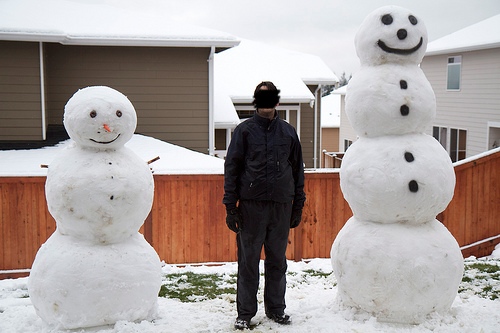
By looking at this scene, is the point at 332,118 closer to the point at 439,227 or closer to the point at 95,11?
the point at 95,11

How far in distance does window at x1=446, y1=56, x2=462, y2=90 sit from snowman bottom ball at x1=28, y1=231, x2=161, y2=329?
16.1 metres

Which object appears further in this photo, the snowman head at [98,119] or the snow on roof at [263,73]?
the snow on roof at [263,73]

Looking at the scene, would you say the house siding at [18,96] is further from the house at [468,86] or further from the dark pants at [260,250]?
the house at [468,86]

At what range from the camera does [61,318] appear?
183 inches

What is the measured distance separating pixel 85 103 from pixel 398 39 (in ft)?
8.89

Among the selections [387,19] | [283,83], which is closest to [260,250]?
[387,19]

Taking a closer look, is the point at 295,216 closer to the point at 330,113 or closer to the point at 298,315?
the point at 298,315

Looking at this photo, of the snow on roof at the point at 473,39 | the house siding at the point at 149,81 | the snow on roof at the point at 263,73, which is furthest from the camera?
the snow on roof at the point at 473,39

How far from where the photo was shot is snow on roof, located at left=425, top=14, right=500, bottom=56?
16652mm

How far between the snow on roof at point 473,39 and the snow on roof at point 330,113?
15.9 meters

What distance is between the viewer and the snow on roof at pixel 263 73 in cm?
1630

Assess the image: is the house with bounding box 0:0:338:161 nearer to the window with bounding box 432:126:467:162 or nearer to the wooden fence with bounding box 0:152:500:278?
the wooden fence with bounding box 0:152:500:278

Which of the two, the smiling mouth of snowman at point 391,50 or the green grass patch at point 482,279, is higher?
the smiling mouth of snowman at point 391,50

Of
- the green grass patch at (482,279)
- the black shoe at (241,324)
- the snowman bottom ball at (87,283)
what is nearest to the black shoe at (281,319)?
the black shoe at (241,324)
